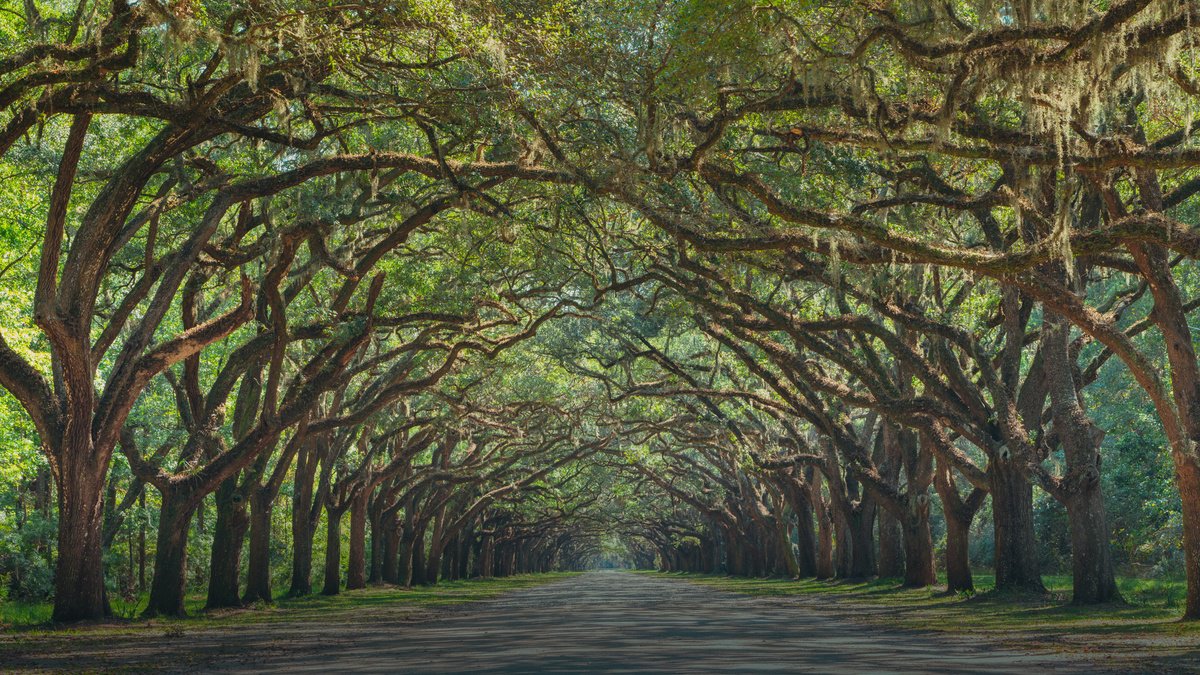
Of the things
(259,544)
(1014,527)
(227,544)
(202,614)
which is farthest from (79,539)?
(1014,527)

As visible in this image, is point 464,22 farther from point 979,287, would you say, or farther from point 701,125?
point 979,287

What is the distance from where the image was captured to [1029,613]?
1825cm

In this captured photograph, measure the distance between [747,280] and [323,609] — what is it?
38.5 ft

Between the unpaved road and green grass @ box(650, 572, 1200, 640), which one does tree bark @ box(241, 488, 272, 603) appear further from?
green grass @ box(650, 572, 1200, 640)

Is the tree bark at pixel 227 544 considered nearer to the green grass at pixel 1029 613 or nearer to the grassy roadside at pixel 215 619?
the grassy roadside at pixel 215 619

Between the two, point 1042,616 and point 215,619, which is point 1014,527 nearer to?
point 1042,616

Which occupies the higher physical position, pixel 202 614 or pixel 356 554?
pixel 356 554

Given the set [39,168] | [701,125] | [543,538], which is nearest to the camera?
[701,125]

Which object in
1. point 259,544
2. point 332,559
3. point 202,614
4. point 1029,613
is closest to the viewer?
point 1029,613

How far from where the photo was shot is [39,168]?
1900 cm

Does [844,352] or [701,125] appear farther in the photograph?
[844,352]

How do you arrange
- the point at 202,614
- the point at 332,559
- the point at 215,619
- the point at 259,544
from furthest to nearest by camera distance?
the point at 332,559 < the point at 259,544 < the point at 202,614 < the point at 215,619

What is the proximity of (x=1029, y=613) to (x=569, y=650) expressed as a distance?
31.1 ft

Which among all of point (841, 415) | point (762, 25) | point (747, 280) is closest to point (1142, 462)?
point (841, 415)
